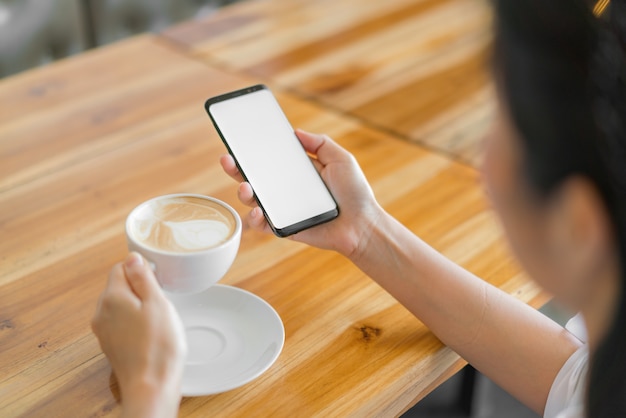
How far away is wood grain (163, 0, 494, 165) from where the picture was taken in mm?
1414

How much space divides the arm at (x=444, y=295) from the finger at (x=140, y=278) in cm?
22

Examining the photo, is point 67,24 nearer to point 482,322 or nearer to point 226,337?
point 226,337

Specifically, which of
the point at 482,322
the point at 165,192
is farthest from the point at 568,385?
the point at 165,192

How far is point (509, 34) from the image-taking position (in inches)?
20.9

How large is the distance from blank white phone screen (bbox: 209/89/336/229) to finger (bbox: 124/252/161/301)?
0.22 metres

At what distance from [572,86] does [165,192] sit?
0.75 m

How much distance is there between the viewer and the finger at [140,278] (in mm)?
752

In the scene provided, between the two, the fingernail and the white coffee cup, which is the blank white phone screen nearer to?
the white coffee cup

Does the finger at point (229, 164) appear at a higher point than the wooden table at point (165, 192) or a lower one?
higher

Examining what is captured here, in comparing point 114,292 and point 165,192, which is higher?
point 114,292

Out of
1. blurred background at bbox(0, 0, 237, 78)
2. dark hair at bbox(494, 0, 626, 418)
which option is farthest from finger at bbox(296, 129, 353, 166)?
blurred background at bbox(0, 0, 237, 78)

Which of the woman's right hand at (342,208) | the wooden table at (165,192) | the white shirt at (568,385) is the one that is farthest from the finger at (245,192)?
the white shirt at (568,385)

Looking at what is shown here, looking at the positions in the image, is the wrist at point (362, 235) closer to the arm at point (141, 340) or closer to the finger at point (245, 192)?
the finger at point (245, 192)

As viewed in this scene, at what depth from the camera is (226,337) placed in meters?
0.87
